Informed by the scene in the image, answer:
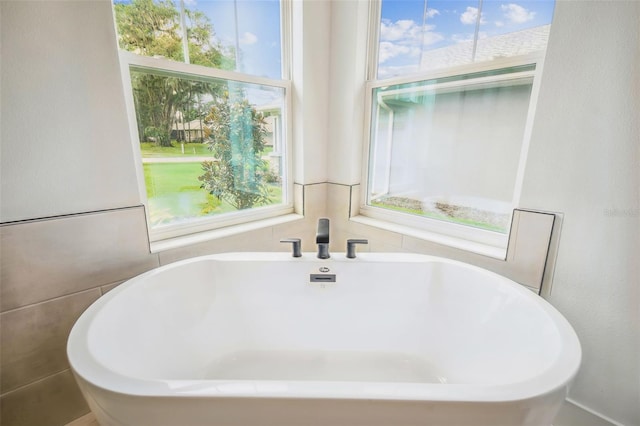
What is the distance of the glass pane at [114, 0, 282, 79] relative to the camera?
3.81 feet

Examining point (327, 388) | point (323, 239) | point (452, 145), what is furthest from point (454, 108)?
point (327, 388)

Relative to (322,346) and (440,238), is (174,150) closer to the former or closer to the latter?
(322,346)

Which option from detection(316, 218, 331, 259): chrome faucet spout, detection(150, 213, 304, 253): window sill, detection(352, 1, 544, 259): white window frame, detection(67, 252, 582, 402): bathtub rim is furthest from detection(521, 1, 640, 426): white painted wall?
detection(150, 213, 304, 253): window sill

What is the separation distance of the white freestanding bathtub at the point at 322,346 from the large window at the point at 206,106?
0.38 metres

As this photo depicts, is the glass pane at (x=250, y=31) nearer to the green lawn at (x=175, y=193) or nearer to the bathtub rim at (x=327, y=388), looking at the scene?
the green lawn at (x=175, y=193)

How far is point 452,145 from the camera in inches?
57.9

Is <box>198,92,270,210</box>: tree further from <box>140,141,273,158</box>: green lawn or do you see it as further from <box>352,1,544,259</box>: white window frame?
<box>352,1,544,259</box>: white window frame

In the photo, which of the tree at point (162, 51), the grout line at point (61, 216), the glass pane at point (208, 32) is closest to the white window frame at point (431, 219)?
the glass pane at point (208, 32)

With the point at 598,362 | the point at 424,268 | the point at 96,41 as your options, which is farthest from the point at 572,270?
the point at 96,41

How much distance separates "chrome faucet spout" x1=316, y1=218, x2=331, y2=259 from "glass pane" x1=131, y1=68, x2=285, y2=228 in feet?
1.94

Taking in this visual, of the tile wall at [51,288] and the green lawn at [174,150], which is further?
the green lawn at [174,150]

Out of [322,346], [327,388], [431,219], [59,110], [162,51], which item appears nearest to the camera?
[327,388]

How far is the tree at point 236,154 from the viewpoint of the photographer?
1486 mm

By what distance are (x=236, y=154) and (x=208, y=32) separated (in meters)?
0.61
